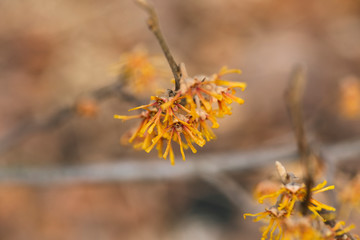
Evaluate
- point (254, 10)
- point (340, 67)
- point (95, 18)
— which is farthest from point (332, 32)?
point (95, 18)

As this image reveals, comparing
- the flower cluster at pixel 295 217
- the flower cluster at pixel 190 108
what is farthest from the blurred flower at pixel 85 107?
the flower cluster at pixel 295 217

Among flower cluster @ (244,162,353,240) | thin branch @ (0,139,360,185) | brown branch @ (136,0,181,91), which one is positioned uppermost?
thin branch @ (0,139,360,185)

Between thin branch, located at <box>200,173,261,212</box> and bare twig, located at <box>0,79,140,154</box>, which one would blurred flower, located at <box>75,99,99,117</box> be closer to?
bare twig, located at <box>0,79,140,154</box>

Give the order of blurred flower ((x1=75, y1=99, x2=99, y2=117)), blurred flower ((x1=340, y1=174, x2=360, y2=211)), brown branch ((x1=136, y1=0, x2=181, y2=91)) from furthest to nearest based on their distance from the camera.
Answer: blurred flower ((x1=75, y1=99, x2=99, y2=117)) < blurred flower ((x1=340, y1=174, x2=360, y2=211)) < brown branch ((x1=136, y1=0, x2=181, y2=91))

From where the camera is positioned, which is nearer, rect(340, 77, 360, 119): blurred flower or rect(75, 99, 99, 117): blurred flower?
rect(75, 99, 99, 117): blurred flower

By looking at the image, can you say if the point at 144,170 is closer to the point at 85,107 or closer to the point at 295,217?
the point at 85,107

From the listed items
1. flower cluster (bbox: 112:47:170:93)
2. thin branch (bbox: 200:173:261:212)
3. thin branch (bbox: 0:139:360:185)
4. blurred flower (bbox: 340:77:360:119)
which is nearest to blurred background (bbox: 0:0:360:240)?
blurred flower (bbox: 340:77:360:119)

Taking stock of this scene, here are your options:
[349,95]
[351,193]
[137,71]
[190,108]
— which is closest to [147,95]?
[137,71]
